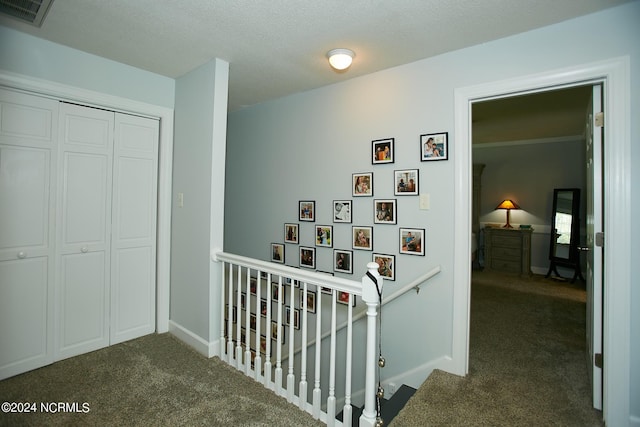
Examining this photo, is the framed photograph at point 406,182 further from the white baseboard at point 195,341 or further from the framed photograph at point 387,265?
the white baseboard at point 195,341

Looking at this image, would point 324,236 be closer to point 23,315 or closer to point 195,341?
point 195,341

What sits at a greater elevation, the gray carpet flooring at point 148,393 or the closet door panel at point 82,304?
the closet door panel at point 82,304

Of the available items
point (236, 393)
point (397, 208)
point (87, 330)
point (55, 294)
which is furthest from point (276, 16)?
point (87, 330)

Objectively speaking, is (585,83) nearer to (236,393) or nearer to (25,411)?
(236,393)

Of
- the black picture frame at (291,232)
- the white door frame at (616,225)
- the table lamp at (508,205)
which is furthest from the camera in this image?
the table lamp at (508,205)

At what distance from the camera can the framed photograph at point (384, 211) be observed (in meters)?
2.52

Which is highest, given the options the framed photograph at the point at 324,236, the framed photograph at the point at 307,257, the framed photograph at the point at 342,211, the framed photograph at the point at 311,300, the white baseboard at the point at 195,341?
the framed photograph at the point at 342,211

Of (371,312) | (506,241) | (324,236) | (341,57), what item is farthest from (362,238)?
(506,241)

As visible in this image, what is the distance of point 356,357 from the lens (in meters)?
2.82

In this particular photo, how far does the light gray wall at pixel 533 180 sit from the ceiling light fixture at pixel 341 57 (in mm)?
4941

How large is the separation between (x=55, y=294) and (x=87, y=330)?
1.25 feet

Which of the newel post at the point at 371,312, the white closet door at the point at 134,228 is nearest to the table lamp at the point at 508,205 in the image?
the newel post at the point at 371,312

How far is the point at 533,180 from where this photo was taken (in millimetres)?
5613

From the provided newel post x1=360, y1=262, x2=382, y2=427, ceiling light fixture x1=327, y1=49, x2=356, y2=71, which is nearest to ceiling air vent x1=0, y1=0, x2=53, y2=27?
ceiling light fixture x1=327, y1=49, x2=356, y2=71
